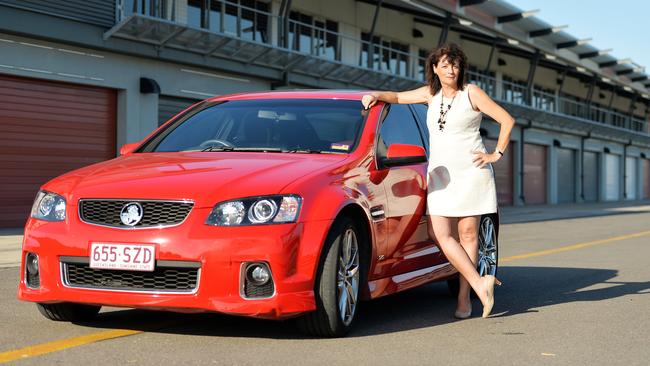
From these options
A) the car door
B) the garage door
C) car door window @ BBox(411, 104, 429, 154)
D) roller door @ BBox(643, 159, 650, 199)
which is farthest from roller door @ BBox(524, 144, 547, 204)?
the car door

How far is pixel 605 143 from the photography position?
54.3m

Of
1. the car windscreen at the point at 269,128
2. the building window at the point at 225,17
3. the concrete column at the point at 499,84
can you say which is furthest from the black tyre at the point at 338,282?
the concrete column at the point at 499,84

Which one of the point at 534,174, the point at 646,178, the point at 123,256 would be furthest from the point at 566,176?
the point at 123,256

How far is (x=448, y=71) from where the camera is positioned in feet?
20.4

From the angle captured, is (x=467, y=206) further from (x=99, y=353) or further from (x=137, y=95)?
(x=137, y=95)

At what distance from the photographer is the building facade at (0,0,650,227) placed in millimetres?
17812

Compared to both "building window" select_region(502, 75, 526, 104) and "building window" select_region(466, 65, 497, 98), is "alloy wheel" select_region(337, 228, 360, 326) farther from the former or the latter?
"building window" select_region(502, 75, 526, 104)

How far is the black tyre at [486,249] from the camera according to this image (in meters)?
7.46

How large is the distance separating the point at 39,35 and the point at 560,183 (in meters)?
34.3

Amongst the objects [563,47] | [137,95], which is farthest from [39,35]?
[563,47]

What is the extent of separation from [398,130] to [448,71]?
0.68m

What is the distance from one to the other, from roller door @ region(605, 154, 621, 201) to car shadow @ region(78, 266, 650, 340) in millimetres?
46517

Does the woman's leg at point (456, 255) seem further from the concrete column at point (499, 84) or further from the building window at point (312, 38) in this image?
the concrete column at point (499, 84)

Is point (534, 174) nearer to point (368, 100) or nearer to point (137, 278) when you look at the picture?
point (368, 100)
